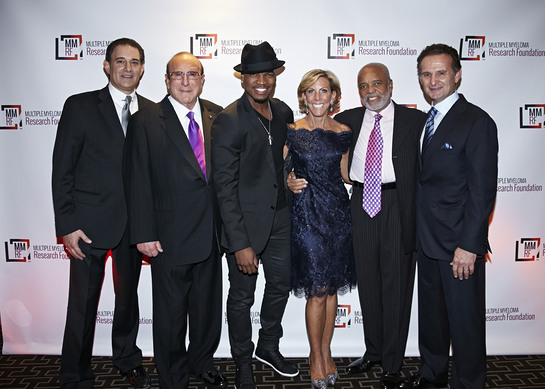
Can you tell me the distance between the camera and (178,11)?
11.6 ft

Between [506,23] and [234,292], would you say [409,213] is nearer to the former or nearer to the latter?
[234,292]

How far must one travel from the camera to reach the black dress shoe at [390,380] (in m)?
3.06

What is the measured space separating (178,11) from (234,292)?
2.23 metres

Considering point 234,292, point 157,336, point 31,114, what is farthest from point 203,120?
point 31,114

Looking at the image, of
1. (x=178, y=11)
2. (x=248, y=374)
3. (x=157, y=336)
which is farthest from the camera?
(x=178, y=11)

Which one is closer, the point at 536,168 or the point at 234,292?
the point at 234,292

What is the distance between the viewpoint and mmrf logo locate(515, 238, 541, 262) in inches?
149

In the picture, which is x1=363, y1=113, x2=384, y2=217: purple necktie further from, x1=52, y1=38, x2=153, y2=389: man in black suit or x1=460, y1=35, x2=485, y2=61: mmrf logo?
x1=52, y1=38, x2=153, y2=389: man in black suit

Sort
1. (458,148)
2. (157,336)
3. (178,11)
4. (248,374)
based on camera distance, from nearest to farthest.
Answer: (458,148) < (157,336) < (248,374) < (178,11)

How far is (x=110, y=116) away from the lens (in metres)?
2.88

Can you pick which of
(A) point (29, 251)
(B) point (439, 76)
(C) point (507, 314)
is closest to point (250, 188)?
(B) point (439, 76)

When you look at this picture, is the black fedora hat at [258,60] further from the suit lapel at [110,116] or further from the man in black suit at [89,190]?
the suit lapel at [110,116]

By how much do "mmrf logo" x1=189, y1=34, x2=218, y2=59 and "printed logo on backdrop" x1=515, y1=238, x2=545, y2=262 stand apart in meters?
3.00

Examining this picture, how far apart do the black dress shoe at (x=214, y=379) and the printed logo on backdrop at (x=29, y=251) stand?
1.59m
